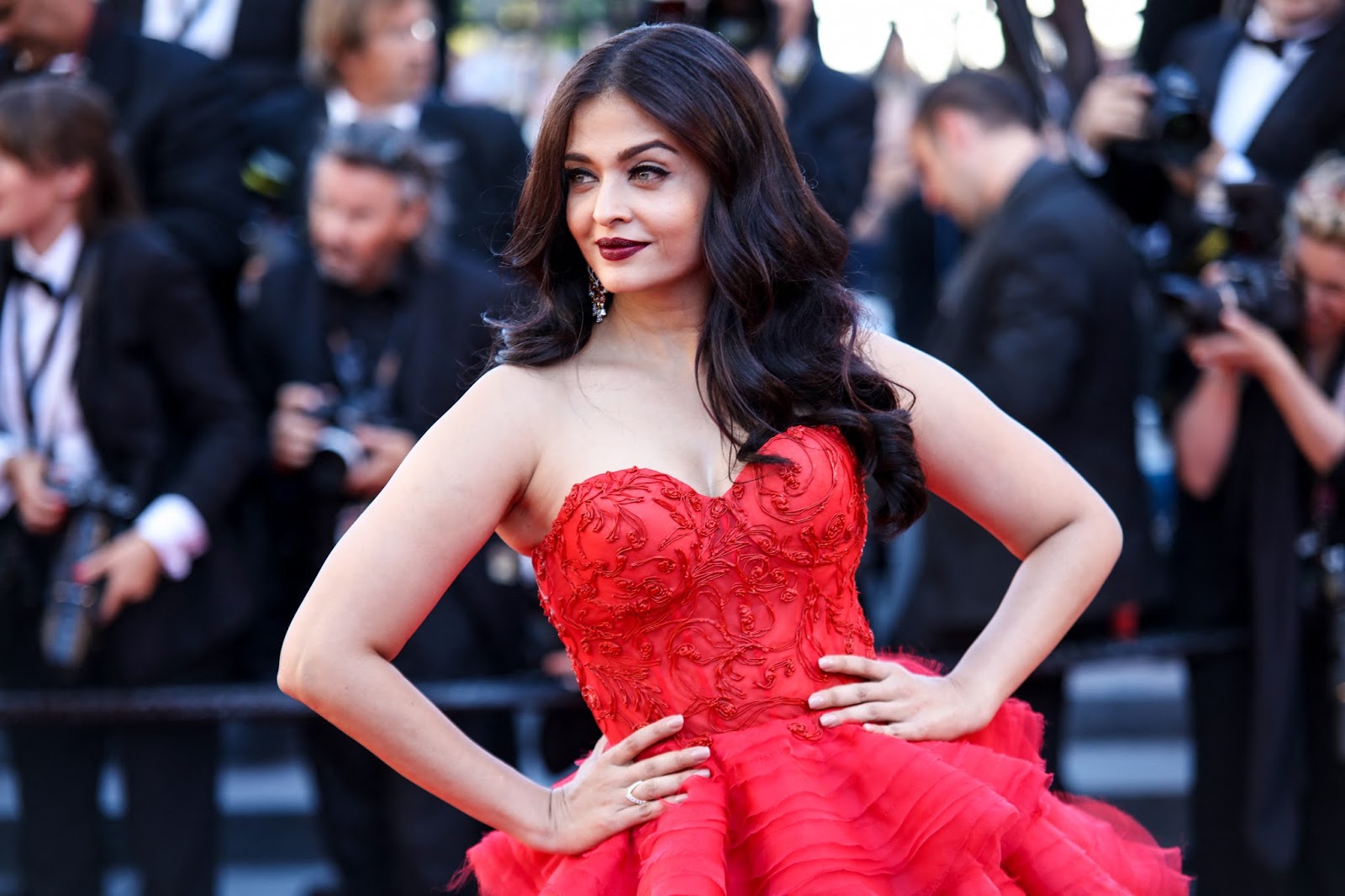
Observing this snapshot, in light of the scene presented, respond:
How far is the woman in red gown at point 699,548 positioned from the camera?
7.30 feet

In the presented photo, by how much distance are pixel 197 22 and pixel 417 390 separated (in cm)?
165

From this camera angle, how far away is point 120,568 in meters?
4.06

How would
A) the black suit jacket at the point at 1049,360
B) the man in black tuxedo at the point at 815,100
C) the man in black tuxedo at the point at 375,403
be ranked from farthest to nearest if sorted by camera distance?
the man in black tuxedo at the point at 815,100, the black suit jacket at the point at 1049,360, the man in black tuxedo at the point at 375,403

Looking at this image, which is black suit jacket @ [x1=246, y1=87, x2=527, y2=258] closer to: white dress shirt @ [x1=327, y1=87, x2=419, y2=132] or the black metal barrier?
white dress shirt @ [x1=327, y1=87, x2=419, y2=132]

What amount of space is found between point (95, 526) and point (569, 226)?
2151 millimetres

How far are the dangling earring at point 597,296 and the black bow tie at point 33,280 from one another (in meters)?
2.20

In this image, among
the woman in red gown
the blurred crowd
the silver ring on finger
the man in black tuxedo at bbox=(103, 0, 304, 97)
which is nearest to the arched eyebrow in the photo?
the woman in red gown

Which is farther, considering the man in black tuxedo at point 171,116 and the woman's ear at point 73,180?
the man in black tuxedo at point 171,116

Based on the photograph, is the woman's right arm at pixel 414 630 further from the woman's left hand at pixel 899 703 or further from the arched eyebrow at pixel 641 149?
the arched eyebrow at pixel 641 149

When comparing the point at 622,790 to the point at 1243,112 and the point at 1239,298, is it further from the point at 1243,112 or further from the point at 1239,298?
the point at 1243,112

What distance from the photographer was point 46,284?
13.8 feet

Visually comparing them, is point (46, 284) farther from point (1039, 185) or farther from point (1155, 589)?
point (1155, 589)

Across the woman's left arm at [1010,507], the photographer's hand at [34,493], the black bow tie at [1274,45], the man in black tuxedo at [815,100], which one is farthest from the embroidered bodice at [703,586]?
the black bow tie at [1274,45]

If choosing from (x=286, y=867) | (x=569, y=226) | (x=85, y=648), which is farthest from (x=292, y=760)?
(x=569, y=226)
